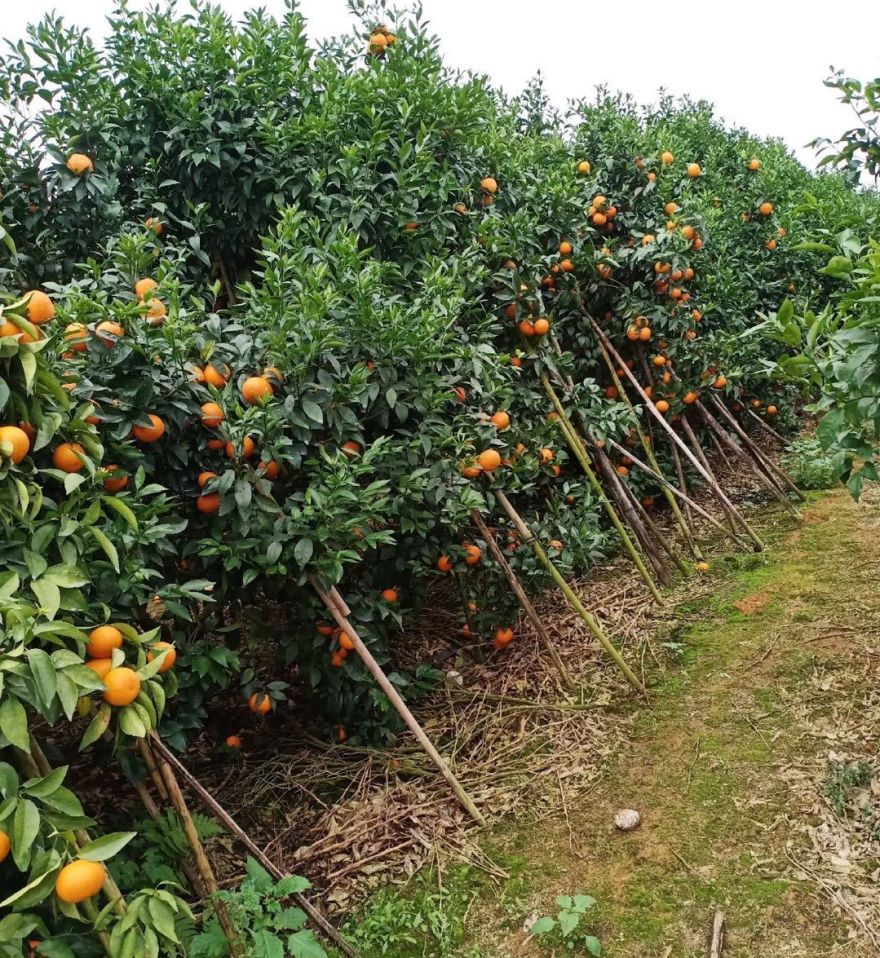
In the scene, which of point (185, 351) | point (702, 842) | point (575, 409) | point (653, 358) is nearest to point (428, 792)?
point (702, 842)

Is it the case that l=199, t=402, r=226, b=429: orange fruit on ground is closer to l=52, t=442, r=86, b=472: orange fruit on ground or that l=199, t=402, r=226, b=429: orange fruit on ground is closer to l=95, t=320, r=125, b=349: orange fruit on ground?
l=95, t=320, r=125, b=349: orange fruit on ground

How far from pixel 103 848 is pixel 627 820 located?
1644 mm

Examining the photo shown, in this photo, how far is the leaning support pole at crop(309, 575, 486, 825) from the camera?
2.46 m

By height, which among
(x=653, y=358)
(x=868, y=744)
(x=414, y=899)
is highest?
(x=653, y=358)

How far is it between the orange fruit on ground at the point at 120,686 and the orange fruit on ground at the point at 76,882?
1.03 ft

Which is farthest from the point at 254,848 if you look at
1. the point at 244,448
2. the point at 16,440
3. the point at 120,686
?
the point at 16,440

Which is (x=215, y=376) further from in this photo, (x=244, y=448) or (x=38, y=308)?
(x=38, y=308)

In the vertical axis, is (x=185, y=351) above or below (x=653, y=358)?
above

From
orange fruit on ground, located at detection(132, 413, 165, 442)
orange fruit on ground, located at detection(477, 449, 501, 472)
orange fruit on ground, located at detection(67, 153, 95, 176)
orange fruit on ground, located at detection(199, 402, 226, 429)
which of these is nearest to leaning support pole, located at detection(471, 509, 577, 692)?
orange fruit on ground, located at detection(477, 449, 501, 472)

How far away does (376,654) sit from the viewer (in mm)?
2852

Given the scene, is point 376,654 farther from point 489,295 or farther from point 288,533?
point 489,295

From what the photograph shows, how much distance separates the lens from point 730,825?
2344 millimetres

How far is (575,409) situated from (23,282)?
8.83 feet

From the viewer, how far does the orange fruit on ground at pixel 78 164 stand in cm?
286
